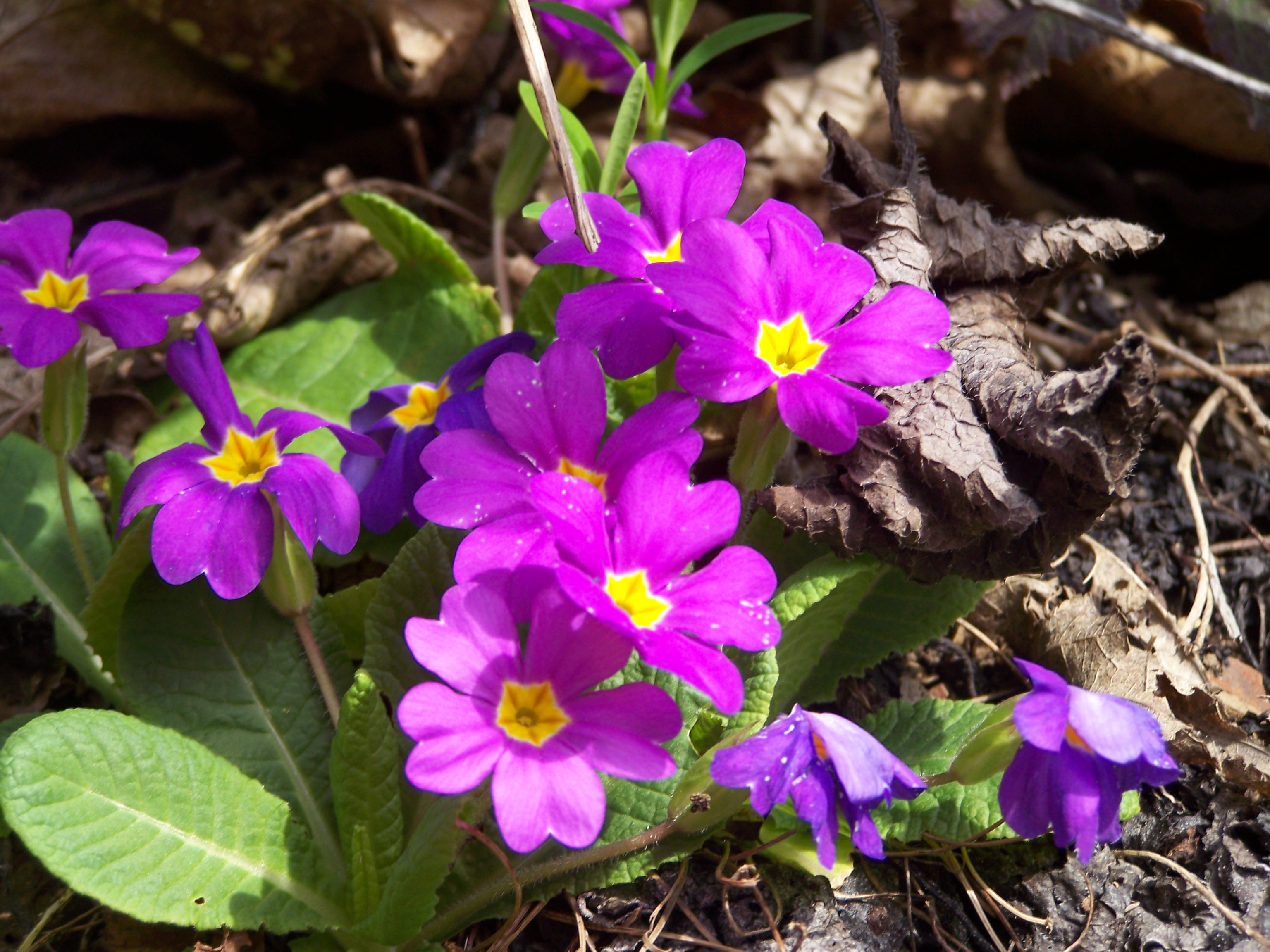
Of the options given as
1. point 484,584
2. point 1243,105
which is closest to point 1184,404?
point 1243,105

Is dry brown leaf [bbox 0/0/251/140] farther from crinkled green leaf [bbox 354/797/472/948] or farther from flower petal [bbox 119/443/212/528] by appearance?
crinkled green leaf [bbox 354/797/472/948]

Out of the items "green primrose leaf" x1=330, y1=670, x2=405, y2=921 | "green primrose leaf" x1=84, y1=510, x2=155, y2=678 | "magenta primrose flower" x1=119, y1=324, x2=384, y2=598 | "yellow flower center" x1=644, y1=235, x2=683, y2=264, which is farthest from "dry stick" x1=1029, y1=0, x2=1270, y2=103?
"green primrose leaf" x1=84, y1=510, x2=155, y2=678

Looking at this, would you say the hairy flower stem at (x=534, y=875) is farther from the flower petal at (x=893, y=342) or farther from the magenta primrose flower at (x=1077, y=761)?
the flower petal at (x=893, y=342)

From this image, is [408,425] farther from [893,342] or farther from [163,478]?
[893,342]

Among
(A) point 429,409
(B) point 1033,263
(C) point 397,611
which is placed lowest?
(C) point 397,611

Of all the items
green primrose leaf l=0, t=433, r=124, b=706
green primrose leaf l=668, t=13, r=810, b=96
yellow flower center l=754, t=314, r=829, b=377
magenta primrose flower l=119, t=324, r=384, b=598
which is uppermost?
green primrose leaf l=668, t=13, r=810, b=96

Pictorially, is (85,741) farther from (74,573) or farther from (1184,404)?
(1184,404)
